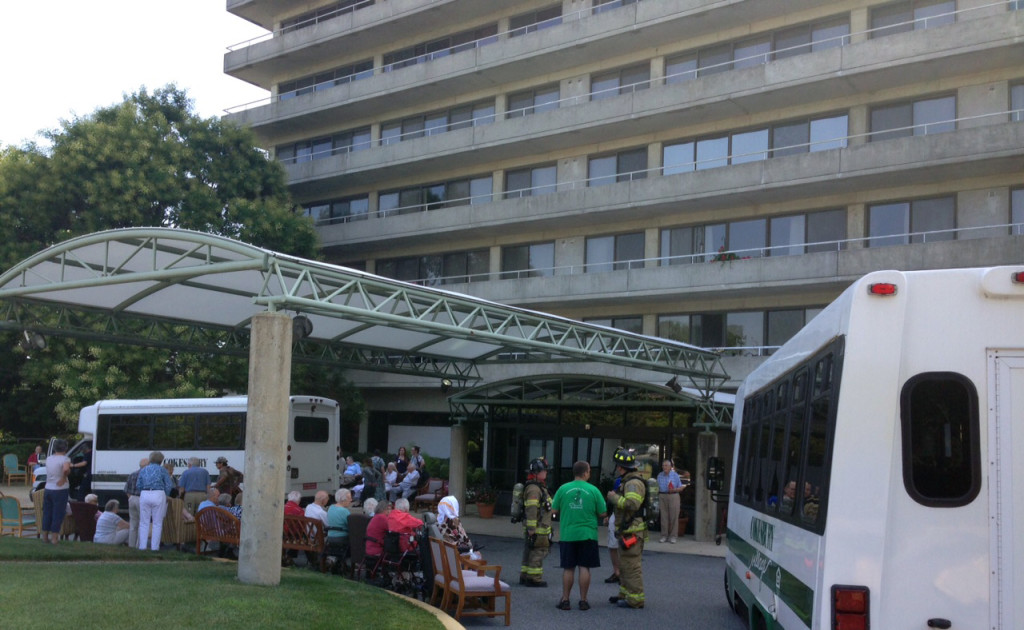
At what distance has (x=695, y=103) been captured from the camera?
104 feet

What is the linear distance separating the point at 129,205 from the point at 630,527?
2551 cm

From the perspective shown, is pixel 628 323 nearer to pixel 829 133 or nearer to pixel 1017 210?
pixel 829 133

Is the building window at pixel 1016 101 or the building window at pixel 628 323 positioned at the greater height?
the building window at pixel 1016 101

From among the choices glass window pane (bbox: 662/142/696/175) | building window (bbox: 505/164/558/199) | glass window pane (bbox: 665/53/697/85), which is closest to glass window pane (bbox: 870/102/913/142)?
glass window pane (bbox: 662/142/696/175)

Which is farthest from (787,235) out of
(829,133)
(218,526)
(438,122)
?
(218,526)

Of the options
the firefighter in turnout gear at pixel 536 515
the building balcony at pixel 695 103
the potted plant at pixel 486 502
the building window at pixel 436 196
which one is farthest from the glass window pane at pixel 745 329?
the firefighter in turnout gear at pixel 536 515

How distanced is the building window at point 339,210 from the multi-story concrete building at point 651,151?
14 cm

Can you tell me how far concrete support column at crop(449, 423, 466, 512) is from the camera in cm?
2695

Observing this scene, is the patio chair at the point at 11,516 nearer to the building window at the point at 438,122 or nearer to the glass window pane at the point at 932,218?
the glass window pane at the point at 932,218

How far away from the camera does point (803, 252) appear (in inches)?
1212

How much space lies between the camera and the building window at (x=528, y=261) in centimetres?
3669

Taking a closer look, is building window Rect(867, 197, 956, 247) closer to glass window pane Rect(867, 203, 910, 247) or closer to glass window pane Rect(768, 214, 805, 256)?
glass window pane Rect(867, 203, 910, 247)

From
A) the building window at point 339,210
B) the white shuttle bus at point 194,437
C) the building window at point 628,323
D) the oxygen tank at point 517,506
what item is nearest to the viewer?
the oxygen tank at point 517,506

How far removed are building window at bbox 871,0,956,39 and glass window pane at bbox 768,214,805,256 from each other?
591 cm
